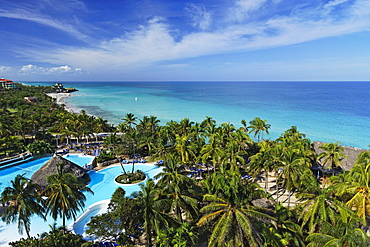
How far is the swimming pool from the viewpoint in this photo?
707 inches

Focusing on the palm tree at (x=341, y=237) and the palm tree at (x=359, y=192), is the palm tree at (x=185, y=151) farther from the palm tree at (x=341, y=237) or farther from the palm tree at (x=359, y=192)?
the palm tree at (x=341, y=237)

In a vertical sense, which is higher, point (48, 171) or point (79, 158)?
point (48, 171)

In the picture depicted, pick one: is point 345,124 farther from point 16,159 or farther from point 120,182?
point 16,159

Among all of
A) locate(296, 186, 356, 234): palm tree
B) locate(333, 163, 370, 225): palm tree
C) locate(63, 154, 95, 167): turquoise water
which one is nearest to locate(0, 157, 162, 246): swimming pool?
locate(63, 154, 95, 167): turquoise water

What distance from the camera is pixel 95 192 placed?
83.1 ft

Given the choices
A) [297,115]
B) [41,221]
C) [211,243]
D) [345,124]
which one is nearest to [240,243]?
[211,243]

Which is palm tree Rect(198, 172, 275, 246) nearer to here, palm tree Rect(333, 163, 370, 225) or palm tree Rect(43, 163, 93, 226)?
palm tree Rect(333, 163, 370, 225)

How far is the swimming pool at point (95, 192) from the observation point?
18.0 meters

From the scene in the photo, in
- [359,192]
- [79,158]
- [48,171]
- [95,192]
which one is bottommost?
[95,192]

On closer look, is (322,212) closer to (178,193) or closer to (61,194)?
(178,193)

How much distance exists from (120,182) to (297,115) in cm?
7211

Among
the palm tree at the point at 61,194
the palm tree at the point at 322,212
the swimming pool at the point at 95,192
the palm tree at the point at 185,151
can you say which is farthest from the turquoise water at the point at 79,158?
the palm tree at the point at 322,212

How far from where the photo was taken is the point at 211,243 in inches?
475

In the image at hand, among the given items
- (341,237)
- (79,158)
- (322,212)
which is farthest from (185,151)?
(79,158)
